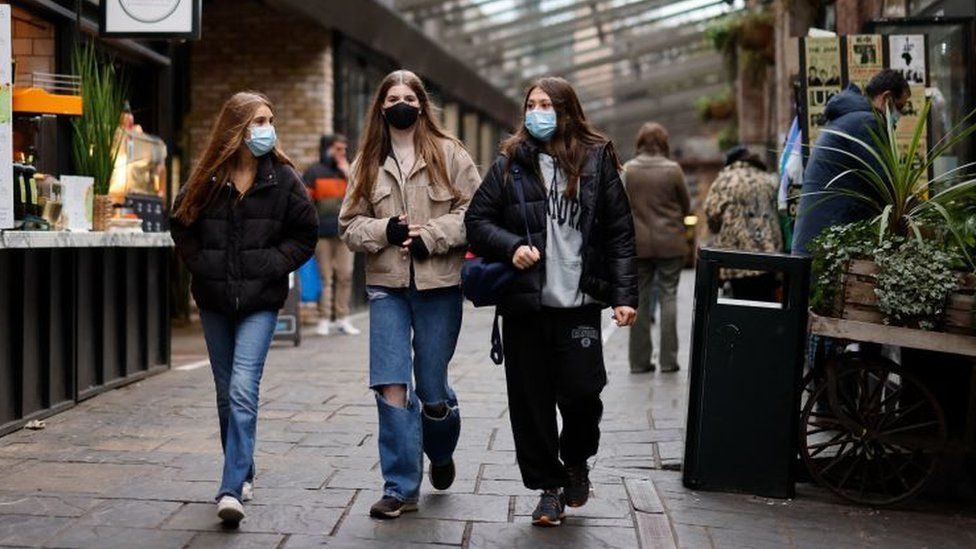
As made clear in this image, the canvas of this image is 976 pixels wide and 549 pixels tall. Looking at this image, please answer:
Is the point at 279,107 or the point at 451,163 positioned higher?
the point at 279,107

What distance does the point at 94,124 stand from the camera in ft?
25.9

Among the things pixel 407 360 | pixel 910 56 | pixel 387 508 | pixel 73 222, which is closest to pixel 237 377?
pixel 407 360

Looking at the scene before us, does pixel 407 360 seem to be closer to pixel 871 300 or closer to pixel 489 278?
pixel 489 278

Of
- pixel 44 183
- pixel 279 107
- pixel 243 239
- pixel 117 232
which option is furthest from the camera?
pixel 279 107

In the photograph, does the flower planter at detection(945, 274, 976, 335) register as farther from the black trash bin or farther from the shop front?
the shop front

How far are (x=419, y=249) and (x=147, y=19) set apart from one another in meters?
3.98

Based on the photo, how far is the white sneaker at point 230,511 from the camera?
4742mm

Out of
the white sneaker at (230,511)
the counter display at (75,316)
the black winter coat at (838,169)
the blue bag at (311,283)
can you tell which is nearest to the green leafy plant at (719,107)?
the blue bag at (311,283)

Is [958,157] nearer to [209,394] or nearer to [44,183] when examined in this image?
[209,394]

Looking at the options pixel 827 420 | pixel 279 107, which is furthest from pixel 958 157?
pixel 279 107

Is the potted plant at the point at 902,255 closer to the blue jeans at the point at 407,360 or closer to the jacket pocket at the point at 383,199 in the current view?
the blue jeans at the point at 407,360

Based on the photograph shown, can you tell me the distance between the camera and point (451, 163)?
5.20 m

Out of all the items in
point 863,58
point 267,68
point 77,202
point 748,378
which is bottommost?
point 748,378

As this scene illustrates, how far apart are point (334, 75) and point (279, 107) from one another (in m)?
0.86
